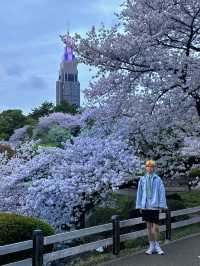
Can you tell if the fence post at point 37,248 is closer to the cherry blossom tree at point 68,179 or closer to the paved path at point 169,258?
the paved path at point 169,258

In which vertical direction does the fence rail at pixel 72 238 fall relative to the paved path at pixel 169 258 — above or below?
above

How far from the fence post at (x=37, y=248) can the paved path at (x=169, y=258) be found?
164 centimetres

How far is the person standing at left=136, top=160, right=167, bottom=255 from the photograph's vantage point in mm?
11102

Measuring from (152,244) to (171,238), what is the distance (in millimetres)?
2558

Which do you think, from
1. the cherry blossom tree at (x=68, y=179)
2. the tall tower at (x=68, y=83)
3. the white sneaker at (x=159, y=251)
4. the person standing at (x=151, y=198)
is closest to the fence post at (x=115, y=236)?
the person standing at (x=151, y=198)

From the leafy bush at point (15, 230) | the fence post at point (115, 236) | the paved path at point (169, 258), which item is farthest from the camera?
the fence post at point (115, 236)

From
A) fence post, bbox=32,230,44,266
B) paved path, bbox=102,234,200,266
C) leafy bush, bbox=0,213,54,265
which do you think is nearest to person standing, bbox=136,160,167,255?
paved path, bbox=102,234,200,266

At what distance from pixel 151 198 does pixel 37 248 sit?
2814 millimetres

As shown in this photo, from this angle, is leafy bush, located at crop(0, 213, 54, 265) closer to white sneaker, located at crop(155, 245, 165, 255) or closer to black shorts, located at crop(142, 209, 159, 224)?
black shorts, located at crop(142, 209, 159, 224)

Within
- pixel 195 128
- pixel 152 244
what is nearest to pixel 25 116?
pixel 195 128

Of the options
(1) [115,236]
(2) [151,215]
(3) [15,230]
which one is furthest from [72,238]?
(2) [151,215]

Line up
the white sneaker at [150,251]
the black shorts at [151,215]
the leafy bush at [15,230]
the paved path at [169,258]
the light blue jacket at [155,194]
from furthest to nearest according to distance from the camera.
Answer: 1. the white sneaker at [150,251]
2. the black shorts at [151,215]
3. the light blue jacket at [155,194]
4. the paved path at [169,258]
5. the leafy bush at [15,230]

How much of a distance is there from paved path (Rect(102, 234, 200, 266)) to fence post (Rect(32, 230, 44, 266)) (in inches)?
64.7

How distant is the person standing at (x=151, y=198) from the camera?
1110cm
